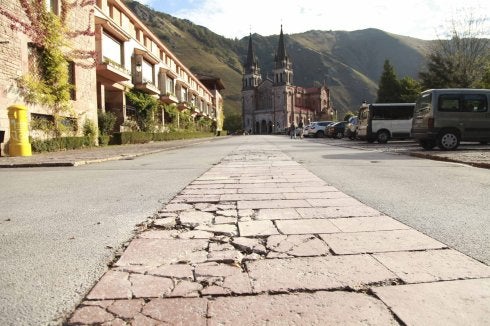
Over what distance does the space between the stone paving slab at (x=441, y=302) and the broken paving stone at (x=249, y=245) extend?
3.27 feet

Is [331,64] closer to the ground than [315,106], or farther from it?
farther from it

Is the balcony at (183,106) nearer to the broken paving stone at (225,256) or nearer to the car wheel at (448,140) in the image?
the car wheel at (448,140)

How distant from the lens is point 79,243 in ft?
10.7

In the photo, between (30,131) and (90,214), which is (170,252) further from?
(30,131)

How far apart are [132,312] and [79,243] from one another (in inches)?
58.5

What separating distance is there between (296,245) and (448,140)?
12.9 meters

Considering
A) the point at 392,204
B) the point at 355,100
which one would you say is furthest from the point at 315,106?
the point at 392,204

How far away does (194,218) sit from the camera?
410 centimetres

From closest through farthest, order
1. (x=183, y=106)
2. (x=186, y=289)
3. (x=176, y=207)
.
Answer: (x=186, y=289), (x=176, y=207), (x=183, y=106)

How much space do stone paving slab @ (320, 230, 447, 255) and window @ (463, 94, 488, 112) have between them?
40.8 ft

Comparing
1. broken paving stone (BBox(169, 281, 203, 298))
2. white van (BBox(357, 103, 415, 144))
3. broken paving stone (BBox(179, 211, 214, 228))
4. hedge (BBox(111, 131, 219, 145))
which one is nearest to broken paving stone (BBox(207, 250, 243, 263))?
broken paving stone (BBox(169, 281, 203, 298))

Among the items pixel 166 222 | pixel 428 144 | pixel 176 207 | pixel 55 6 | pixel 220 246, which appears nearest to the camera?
pixel 220 246

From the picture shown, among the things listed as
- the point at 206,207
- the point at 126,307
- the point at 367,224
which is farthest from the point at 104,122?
the point at 126,307

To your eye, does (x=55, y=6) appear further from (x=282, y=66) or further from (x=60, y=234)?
(x=282, y=66)
